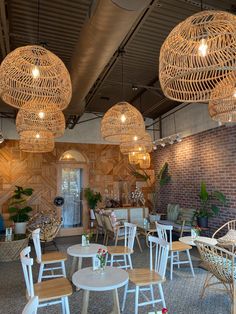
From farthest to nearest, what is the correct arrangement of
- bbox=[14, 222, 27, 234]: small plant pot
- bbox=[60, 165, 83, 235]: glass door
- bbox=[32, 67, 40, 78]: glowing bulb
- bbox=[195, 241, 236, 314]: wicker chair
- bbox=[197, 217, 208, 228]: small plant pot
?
1. bbox=[60, 165, 83, 235]: glass door
2. bbox=[14, 222, 27, 234]: small plant pot
3. bbox=[197, 217, 208, 228]: small plant pot
4. bbox=[195, 241, 236, 314]: wicker chair
5. bbox=[32, 67, 40, 78]: glowing bulb

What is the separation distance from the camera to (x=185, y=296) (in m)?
3.59

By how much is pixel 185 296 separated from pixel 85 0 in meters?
4.38

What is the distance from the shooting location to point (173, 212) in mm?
7613

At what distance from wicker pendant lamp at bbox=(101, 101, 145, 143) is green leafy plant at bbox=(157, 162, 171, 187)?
372cm

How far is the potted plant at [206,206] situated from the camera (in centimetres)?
600

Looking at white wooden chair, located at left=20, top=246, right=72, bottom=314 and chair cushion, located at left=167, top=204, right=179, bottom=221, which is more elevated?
chair cushion, located at left=167, top=204, right=179, bottom=221

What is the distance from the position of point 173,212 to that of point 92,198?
2.58 meters

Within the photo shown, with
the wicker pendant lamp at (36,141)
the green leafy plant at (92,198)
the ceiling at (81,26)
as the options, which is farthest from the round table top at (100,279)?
the green leafy plant at (92,198)

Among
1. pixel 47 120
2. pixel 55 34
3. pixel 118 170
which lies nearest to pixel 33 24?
pixel 55 34

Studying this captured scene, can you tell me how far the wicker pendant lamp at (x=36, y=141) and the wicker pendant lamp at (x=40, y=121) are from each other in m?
0.37

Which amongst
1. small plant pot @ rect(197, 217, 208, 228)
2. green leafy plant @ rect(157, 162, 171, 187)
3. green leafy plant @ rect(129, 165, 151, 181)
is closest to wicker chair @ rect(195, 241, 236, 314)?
small plant pot @ rect(197, 217, 208, 228)

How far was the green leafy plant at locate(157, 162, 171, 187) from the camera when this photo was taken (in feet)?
26.7

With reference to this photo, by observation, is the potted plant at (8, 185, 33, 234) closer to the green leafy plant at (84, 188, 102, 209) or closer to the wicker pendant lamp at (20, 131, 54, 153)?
the wicker pendant lamp at (20, 131, 54, 153)

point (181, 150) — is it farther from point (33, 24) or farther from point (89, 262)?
point (33, 24)
